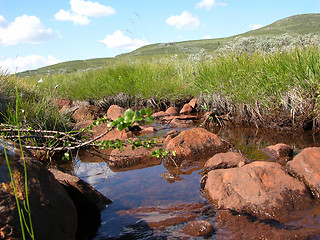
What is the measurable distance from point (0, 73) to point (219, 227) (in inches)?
337

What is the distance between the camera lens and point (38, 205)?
212 cm

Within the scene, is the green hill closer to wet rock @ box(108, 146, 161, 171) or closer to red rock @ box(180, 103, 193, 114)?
red rock @ box(180, 103, 193, 114)

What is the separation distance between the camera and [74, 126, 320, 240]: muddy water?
2727mm

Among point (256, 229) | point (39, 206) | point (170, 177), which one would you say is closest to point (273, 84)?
point (170, 177)

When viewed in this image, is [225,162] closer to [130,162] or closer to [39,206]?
[130,162]

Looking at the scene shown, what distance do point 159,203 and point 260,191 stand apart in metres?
1.14

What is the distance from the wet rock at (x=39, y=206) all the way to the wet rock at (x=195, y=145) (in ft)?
9.06

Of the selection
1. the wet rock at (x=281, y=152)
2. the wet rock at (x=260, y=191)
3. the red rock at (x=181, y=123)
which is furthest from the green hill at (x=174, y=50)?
the wet rock at (x=260, y=191)

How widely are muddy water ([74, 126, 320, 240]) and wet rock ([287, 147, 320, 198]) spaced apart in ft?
0.92

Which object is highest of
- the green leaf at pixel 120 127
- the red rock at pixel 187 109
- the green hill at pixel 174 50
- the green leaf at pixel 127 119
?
the green hill at pixel 174 50

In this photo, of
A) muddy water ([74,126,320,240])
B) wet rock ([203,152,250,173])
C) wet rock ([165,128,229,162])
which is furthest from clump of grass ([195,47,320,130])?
wet rock ([203,152,250,173])

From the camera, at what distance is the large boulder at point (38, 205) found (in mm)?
1950

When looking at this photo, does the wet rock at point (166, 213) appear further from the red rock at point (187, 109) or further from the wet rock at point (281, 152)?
the red rock at point (187, 109)

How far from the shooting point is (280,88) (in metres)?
5.75
